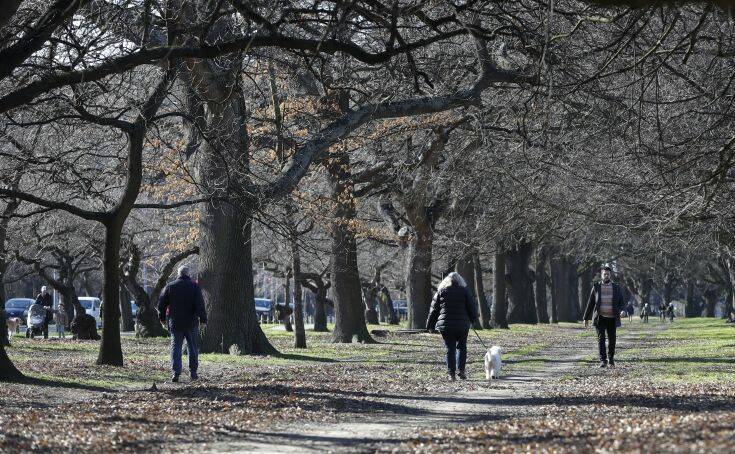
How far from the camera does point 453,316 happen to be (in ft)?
60.7

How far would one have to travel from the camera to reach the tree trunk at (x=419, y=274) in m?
38.9

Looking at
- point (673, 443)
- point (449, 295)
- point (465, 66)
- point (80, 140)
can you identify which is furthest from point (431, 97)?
point (673, 443)

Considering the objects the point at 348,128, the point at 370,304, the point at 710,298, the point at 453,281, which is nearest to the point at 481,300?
the point at 370,304

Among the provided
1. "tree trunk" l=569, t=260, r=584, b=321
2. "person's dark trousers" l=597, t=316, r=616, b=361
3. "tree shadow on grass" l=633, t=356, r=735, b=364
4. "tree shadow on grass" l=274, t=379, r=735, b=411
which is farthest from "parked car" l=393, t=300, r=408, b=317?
"tree shadow on grass" l=274, t=379, r=735, b=411

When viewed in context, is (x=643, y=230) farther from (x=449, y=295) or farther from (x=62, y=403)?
(x=62, y=403)

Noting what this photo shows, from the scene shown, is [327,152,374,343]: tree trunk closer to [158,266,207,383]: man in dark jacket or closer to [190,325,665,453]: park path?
[158,266,207,383]: man in dark jacket

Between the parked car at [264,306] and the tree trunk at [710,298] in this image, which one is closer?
the parked car at [264,306]

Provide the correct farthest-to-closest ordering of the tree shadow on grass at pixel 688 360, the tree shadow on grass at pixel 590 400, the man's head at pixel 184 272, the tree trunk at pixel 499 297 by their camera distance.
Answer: the tree trunk at pixel 499 297, the tree shadow on grass at pixel 688 360, the man's head at pixel 184 272, the tree shadow on grass at pixel 590 400

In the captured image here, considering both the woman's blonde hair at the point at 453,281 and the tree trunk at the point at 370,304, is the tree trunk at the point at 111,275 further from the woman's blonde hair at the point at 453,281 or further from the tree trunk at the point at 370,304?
the tree trunk at the point at 370,304

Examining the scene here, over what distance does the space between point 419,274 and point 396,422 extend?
28.5m

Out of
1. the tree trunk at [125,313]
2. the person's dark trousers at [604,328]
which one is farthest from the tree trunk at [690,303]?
the person's dark trousers at [604,328]

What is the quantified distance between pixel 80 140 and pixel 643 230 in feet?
44.8

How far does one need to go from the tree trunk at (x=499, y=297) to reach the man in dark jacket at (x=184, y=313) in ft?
121

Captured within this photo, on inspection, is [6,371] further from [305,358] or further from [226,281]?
[305,358]
